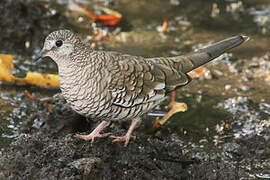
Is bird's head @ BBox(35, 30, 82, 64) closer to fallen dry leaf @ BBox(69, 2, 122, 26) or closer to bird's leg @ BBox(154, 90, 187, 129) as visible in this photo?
bird's leg @ BBox(154, 90, 187, 129)

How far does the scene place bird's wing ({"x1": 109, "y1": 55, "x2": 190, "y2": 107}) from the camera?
3.86 meters

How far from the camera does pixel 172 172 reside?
12.6 ft

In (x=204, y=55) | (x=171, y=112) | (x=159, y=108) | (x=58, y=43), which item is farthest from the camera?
(x=159, y=108)

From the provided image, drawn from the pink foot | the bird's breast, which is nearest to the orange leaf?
the pink foot

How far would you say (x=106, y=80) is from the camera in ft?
12.4

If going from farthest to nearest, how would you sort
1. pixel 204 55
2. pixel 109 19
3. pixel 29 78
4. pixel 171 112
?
pixel 109 19 → pixel 29 78 → pixel 171 112 → pixel 204 55

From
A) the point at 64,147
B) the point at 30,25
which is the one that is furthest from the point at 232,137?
the point at 30,25

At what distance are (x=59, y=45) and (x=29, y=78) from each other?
202 cm

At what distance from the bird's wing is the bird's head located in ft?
1.25

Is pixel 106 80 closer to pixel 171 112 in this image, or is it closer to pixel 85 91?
pixel 85 91

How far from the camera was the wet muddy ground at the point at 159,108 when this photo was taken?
377cm

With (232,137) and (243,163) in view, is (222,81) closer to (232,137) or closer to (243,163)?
(232,137)

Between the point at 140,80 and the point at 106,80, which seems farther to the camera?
the point at 140,80

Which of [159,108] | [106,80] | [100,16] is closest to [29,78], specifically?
[159,108]
